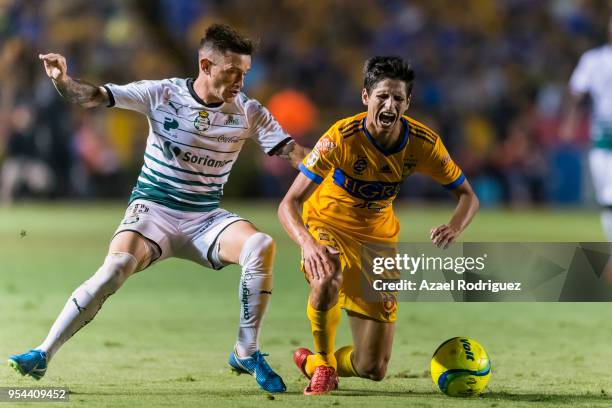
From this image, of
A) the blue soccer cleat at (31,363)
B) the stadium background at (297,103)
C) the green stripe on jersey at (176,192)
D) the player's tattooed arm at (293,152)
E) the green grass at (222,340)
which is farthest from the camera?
the stadium background at (297,103)

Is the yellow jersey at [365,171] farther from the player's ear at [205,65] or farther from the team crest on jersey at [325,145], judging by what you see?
the player's ear at [205,65]

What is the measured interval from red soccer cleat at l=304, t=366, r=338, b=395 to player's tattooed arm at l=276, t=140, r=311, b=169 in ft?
4.50

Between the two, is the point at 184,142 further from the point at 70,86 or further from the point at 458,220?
the point at 458,220

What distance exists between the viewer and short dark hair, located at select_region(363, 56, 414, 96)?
6496mm

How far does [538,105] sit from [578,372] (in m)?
18.1

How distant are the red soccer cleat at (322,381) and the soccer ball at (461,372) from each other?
0.57 m

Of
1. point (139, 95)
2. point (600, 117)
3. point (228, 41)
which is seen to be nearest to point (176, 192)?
point (139, 95)

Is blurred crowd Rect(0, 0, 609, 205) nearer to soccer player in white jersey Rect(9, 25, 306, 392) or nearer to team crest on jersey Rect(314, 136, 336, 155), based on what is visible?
soccer player in white jersey Rect(9, 25, 306, 392)

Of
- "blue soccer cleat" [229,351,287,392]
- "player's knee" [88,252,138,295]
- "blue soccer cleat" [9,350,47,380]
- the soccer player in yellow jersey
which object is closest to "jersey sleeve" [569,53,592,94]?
the soccer player in yellow jersey

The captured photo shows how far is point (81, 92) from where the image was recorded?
21.7 feet

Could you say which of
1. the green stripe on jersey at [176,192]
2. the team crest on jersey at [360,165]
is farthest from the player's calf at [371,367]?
the green stripe on jersey at [176,192]

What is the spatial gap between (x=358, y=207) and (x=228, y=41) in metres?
1.29

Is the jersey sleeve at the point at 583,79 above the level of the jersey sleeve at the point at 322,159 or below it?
below

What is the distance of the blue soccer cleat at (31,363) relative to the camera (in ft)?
19.7
